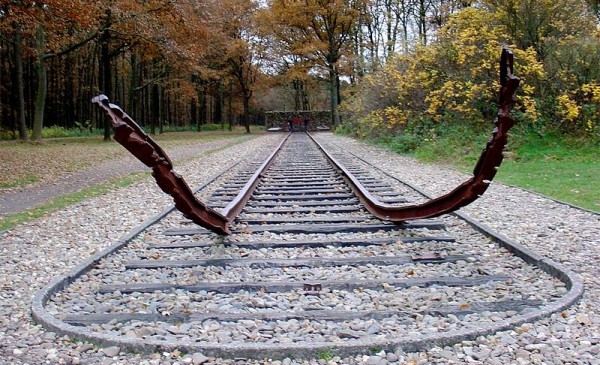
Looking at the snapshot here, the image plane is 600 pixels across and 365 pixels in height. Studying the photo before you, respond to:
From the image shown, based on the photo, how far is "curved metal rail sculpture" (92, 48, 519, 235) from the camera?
4.08 m

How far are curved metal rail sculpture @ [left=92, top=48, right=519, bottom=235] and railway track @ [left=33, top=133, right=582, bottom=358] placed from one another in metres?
0.28

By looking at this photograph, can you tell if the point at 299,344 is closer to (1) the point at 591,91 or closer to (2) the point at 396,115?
(1) the point at 591,91

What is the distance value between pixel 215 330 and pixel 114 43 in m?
29.3

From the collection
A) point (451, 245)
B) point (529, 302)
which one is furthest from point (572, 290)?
point (451, 245)

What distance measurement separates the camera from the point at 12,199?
10086 millimetres

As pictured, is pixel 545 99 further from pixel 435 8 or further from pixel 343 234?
pixel 435 8

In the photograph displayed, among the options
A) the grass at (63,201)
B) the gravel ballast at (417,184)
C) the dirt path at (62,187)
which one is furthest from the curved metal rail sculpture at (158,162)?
the dirt path at (62,187)

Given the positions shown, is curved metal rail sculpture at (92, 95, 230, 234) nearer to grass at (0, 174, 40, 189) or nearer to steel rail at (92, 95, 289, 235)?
steel rail at (92, 95, 289, 235)

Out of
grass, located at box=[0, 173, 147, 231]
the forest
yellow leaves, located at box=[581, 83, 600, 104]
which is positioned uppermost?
the forest

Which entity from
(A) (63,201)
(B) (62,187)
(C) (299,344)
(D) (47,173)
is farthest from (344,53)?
(C) (299,344)

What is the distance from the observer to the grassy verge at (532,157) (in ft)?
31.0

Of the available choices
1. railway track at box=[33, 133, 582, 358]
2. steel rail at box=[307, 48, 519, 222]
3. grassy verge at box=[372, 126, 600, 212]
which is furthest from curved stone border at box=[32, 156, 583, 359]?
grassy verge at box=[372, 126, 600, 212]

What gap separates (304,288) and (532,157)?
1096 centimetres

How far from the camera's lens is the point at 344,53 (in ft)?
155
